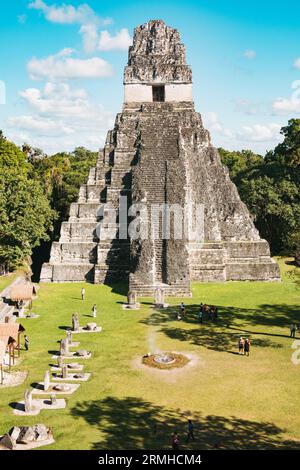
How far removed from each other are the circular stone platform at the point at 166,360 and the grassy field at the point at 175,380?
419mm

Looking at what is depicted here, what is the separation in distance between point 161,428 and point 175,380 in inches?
127

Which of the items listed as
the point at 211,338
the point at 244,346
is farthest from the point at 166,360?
the point at 211,338

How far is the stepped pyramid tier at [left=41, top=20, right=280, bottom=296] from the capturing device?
94.8ft

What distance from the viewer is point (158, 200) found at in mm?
30500

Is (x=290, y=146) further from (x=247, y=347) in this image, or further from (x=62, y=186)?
(x=247, y=347)

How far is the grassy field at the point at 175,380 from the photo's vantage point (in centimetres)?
1277

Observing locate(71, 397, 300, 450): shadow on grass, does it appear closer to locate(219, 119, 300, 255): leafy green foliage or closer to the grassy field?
the grassy field

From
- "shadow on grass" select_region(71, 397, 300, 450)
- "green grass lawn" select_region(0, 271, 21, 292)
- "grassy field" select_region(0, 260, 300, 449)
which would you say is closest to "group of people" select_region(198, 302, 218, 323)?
"grassy field" select_region(0, 260, 300, 449)

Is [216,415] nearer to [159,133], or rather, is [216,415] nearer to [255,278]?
[255,278]

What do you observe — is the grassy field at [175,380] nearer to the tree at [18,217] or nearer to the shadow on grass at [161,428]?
the shadow on grass at [161,428]

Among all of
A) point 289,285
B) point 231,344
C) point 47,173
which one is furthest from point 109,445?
point 47,173

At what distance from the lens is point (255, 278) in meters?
30.6

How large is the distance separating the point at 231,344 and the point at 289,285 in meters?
11.2

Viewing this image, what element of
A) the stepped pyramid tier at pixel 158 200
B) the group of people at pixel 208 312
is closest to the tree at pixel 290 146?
the stepped pyramid tier at pixel 158 200
